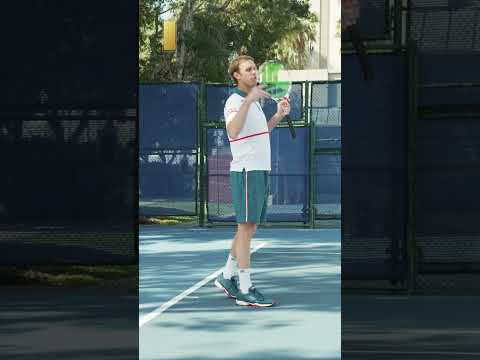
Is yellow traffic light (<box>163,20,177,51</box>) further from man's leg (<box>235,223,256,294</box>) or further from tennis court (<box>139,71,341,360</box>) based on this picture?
man's leg (<box>235,223,256,294</box>)

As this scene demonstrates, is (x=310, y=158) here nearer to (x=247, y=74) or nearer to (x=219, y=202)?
(x=219, y=202)

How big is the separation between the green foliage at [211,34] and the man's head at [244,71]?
13.4m

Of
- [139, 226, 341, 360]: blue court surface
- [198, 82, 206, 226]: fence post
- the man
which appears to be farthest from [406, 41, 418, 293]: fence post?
[198, 82, 206, 226]: fence post

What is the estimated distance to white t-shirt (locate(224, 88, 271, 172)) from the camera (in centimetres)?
727

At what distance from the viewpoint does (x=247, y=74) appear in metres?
7.70

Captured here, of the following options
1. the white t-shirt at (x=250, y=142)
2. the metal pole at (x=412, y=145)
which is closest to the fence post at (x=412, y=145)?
the metal pole at (x=412, y=145)

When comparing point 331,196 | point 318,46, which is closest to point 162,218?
point 331,196

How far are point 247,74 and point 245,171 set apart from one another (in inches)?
35.0

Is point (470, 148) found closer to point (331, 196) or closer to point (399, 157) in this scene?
point (399, 157)

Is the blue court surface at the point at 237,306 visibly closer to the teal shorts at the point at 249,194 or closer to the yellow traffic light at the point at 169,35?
the teal shorts at the point at 249,194

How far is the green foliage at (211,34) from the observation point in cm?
2184

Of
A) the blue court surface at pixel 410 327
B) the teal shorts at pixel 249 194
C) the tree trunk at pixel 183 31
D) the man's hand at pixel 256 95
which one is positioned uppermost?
the tree trunk at pixel 183 31

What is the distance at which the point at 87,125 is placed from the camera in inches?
190

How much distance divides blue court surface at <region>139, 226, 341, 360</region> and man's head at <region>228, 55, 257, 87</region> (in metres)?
1.65
